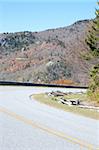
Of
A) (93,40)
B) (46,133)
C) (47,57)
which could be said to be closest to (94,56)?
(93,40)

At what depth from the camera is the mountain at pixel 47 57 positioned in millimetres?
88750

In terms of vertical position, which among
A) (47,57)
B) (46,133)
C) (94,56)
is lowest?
(46,133)

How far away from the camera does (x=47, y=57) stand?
130125 mm

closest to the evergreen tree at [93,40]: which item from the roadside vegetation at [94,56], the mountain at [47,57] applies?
the roadside vegetation at [94,56]

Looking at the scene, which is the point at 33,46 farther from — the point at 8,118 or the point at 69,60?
the point at 8,118

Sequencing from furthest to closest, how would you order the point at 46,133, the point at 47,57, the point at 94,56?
1. the point at 47,57
2. the point at 94,56
3. the point at 46,133

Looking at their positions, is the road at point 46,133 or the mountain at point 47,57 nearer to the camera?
the road at point 46,133

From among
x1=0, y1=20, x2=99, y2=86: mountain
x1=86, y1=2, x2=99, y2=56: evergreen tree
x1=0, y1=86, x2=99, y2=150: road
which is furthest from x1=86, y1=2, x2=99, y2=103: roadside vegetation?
x1=0, y1=86, x2=99, y2=150: road

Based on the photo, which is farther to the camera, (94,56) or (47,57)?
(47,57)

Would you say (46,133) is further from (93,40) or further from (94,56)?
(93,40)

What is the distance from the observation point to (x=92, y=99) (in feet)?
119

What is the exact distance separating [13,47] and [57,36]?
72.0 feet

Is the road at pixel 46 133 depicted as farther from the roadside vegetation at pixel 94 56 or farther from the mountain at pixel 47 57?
the mountain at pixel 47 57

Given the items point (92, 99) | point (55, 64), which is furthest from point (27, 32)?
point (92, 99)
